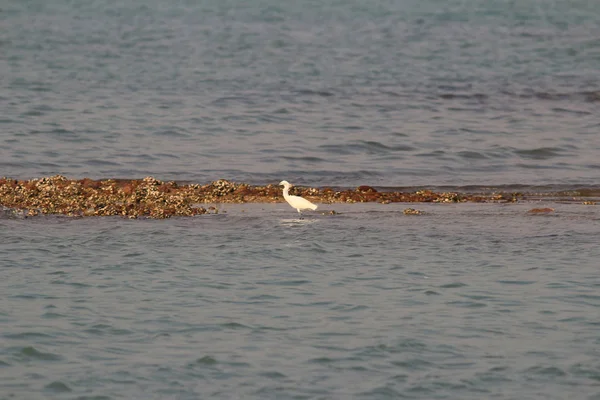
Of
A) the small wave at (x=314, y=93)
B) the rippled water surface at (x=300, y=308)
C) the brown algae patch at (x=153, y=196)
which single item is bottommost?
the rippled water surface at (x=300, y=308)

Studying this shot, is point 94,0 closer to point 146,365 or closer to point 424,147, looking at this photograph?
point 424,147

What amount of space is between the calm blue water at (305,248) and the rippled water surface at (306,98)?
0.47 ft

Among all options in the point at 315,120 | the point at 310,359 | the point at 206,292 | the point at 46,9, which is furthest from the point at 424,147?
the point at 46,9

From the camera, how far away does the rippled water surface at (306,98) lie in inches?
970

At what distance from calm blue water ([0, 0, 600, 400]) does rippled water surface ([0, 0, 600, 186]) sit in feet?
0.47

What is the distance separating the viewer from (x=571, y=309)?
12.5 meters

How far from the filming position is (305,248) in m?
15.8

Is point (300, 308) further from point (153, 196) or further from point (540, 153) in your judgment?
point (540, 153)

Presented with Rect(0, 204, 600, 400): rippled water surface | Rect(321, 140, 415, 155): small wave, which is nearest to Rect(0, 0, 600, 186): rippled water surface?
Rect(321, 140, 415, 155): small wave

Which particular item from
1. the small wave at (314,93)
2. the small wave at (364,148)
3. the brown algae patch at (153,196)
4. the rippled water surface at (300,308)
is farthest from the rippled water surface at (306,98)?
the rippled water surface at (300,308)

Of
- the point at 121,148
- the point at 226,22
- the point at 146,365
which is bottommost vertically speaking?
the point at 146,365

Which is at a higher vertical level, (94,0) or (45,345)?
(94,0)

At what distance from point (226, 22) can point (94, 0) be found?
1971 cm

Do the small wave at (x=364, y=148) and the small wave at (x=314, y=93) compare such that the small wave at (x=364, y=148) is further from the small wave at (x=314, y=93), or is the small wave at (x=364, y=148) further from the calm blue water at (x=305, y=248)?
the small wave at (x=314, y=93)
